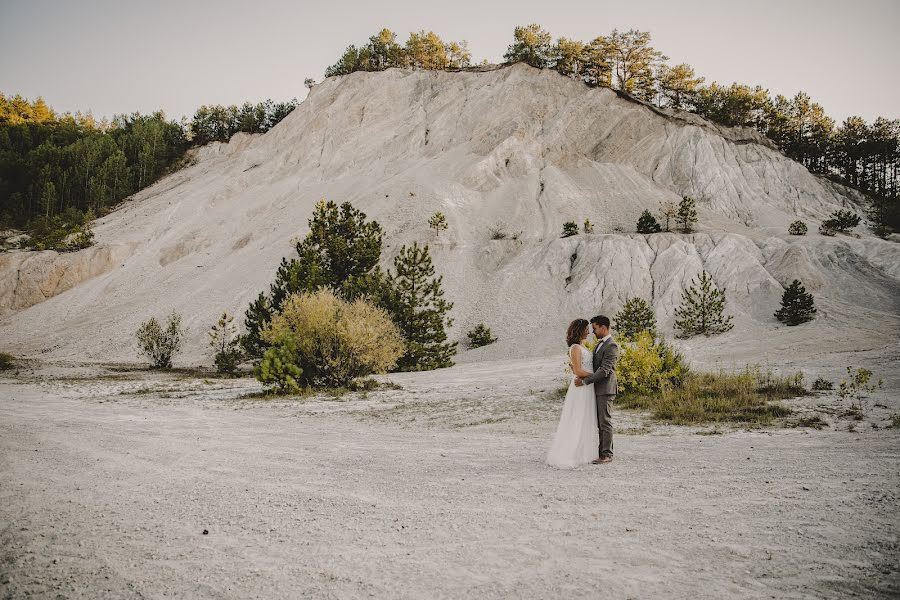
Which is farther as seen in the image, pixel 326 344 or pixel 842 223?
pixel 842 223

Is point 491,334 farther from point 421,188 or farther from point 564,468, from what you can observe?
point 564,468

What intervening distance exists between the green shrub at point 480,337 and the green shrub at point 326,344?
15.8 m

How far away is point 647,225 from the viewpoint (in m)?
41.1

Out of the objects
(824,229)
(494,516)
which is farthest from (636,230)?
(494,516)

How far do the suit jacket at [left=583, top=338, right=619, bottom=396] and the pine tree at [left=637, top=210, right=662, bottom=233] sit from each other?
37.2m

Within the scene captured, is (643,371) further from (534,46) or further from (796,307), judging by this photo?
(534,46)

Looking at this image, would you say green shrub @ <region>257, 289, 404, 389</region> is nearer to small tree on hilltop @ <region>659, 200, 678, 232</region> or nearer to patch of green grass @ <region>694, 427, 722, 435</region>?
patch of green grass @ <region>694, 427, 722, 435</region>

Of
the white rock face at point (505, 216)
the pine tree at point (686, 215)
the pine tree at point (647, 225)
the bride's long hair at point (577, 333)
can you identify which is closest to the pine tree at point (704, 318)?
the white rock face at point (505, 216)

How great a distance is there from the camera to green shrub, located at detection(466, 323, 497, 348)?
3180 cm

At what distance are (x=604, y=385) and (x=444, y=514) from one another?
292cm

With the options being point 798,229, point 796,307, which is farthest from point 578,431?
point 798,229

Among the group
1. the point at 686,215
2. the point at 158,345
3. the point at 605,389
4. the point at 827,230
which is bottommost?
the point at 158,345

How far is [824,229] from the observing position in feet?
134

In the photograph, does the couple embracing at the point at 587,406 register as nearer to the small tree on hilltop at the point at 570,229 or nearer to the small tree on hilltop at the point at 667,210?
the small tree on hilltop at the point at 570,229
